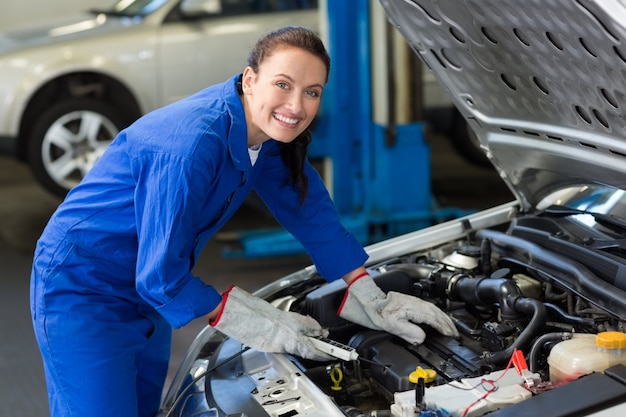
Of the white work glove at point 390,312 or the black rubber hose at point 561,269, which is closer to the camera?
the black rubber hose at point 561,269

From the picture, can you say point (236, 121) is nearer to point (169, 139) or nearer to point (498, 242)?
point (169, 139)

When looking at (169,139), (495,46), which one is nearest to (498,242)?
(495,46)

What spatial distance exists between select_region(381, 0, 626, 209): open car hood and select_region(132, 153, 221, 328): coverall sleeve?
0.65 meters

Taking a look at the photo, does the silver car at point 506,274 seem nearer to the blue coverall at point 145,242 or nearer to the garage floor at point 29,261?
the blue coverall at point 145,242

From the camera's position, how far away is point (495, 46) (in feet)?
6.30

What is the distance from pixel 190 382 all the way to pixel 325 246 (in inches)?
20.3

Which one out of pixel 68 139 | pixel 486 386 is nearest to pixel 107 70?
pixel 68 139

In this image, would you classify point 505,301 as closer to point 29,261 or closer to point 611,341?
point 611,341

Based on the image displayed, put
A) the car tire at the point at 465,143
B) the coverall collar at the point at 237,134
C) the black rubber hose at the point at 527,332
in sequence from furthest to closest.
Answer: the car tire at the point at 465,143
the coverall collar at the point at 237,134
the black rubber hose at the point at 527,332

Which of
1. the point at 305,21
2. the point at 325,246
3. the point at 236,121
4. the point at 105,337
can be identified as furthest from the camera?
the point at 305,21

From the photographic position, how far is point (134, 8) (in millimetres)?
5465

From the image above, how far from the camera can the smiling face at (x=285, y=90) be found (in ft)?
6.19

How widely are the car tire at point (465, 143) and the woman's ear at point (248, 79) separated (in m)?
3.84

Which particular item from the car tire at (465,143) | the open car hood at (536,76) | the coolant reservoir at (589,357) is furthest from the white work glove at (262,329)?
the car tire at (465,143)
